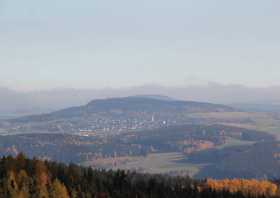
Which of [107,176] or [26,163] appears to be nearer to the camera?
[26,163]

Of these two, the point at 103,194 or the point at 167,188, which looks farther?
the point at 167,188

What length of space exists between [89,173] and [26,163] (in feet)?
53.5

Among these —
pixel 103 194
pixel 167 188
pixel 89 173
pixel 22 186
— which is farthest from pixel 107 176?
pixel 22 186

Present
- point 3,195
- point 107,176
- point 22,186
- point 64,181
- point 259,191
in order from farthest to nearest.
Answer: point 259,191
point 107,176
point 64,181
point 22,186
point 3,195

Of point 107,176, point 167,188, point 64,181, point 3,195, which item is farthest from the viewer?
point 107,176

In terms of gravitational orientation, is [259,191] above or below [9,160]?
below

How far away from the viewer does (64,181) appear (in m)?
146

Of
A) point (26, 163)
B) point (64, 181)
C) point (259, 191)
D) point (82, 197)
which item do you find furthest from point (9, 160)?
point (259, 191)

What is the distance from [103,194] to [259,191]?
69.2 m

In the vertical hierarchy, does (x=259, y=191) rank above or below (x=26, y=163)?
below

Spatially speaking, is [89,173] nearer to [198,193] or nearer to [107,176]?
[107,176]

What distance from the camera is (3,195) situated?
398 feet

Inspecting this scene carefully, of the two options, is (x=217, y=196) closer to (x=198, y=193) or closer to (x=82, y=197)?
(x=198, y=193)

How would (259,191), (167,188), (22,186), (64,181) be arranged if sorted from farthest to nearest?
(259,191), (167,188), (64,181), (22,186)
